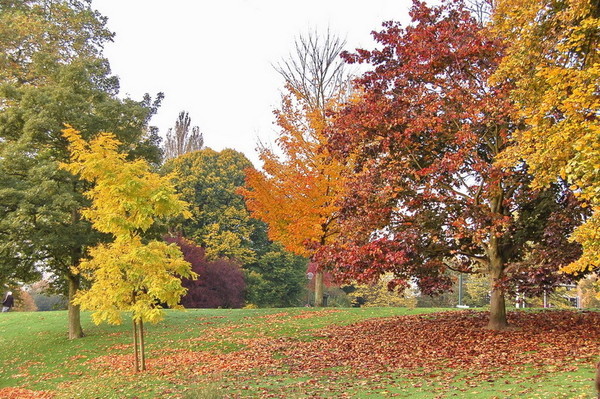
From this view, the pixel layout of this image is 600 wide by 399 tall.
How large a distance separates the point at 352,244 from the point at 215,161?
28.3m

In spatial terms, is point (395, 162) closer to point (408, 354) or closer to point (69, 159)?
point (408, 354)

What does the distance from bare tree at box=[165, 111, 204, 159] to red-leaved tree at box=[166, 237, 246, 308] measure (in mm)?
20969

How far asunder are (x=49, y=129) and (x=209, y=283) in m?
17.2

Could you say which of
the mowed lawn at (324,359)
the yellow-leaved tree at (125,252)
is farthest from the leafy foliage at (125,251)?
the mowed lawn at (324,359)

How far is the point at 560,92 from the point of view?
7.65 m

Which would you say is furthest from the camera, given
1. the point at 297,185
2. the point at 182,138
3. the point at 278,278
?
the point at 182,138

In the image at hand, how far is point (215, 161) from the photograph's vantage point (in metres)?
38.3

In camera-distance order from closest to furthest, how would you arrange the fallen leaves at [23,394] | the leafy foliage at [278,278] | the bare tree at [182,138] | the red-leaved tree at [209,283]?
the fallen leaves at [23,394], the red-leaved tree at [209,283], the leafy foliage at [278,278], the bare tree at [182,138]

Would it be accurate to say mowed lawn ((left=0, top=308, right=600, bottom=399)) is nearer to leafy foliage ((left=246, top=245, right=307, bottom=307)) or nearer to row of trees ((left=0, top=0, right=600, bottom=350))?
row of trees ((left=0, top=0, right=600, bottom=350))

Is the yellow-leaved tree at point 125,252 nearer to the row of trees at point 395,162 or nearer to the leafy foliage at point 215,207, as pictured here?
the row of trees at point 395,162

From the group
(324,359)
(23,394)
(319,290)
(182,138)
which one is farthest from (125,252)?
(182,138)

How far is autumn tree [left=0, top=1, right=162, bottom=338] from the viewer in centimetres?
1445

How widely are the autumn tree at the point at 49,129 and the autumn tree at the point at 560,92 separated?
12.3 meters

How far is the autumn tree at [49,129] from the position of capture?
14445mm
